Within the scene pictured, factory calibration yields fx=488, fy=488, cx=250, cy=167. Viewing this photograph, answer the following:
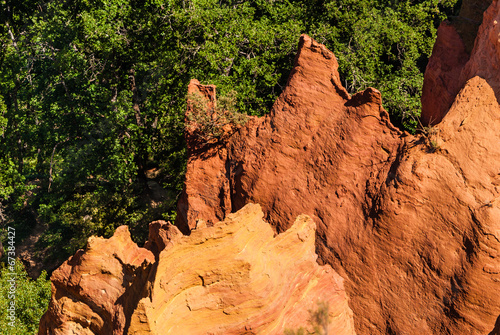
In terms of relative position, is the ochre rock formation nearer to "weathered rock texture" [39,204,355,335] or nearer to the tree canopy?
"weathered rock texture" [39,204,355,335]

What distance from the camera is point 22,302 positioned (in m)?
14.9

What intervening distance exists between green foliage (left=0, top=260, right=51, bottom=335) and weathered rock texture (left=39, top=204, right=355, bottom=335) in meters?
5.43

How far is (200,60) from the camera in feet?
58.8

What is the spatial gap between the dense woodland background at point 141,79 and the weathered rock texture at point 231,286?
8.09 metres

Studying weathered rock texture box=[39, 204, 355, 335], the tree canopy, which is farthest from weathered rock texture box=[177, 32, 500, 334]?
the tree canopy

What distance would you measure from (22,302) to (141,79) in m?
9.47

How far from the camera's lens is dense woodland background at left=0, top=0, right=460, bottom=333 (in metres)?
17.7

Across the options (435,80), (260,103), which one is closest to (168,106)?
(260,103)

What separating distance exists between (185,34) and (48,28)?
211 inches

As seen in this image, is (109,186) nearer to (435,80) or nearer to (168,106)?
(168,106)

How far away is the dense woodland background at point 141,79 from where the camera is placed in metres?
17.7

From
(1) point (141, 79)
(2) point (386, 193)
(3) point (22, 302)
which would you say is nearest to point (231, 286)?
(2) point (386, 193)

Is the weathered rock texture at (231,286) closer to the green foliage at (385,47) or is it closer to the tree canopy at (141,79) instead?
the tree canopy at (141,79)

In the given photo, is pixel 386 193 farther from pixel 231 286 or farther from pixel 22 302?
pixel 22 302
